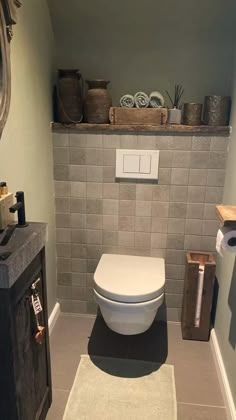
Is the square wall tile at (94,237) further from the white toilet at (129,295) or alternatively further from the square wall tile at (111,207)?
the white toilet at (129,295)

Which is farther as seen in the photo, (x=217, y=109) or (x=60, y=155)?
(x=60, y=155)

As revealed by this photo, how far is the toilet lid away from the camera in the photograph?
5.51ft

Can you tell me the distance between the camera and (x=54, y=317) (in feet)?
7.19

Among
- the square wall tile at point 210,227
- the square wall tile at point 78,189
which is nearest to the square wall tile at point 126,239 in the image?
the square wall tile at point 78,189

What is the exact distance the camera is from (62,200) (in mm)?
2129

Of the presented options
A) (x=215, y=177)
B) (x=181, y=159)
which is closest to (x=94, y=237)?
(x=181, y=159)

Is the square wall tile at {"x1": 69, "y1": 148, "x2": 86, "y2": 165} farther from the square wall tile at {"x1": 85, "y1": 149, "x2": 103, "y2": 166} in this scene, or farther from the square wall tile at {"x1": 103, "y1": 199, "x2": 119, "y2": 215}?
the square wall tile at {"x1": 103, "y1": 199, "x2": 119, "y2": 215}

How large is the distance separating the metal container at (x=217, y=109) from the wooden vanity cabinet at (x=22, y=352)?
1.20 metres

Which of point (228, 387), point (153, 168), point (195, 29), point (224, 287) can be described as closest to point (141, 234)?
point (153, 168)

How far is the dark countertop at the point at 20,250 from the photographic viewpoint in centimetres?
96

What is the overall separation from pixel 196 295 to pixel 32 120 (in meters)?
1.32

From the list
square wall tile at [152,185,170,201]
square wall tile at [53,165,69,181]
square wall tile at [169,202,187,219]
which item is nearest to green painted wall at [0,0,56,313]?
square wall tile at [53,165,69,181]

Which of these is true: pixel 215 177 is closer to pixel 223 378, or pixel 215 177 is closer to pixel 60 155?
pixel 60 155

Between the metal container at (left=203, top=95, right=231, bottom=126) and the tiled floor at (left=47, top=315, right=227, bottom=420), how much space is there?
4.28 feet
